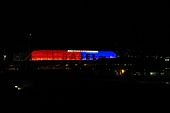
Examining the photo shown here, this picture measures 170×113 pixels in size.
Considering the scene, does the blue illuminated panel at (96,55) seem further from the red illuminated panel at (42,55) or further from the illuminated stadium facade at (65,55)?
the red illuminated panel at (42,55)

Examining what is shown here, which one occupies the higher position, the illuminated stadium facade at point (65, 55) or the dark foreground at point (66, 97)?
the illuminated stadium facade at point (65, 55)

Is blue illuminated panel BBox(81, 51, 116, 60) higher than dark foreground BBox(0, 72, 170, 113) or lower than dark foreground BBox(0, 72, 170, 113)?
higher

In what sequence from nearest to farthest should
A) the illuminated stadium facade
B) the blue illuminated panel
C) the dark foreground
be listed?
the dark foreground, the illuminated stadium facade, the blue illuminated panel

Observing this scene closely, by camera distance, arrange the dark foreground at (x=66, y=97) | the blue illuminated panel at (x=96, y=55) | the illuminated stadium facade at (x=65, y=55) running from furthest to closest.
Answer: the blue illuminated panel at (x=96, y=55) < the illuminated stadium facade at (x=65, y=55) < the dark foreground at (x=66, y=97)

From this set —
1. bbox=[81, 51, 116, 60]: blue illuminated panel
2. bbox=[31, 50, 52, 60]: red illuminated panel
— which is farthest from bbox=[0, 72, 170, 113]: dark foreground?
bbox=[81, 51, 116, 60]: blue illuminated panel

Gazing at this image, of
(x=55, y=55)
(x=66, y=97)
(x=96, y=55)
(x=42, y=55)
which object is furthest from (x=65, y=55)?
(x=66, y=97)

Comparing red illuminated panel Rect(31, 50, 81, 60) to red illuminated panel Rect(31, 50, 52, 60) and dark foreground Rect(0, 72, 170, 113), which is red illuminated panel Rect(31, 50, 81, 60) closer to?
red illuminated panel Rect(31, 50, 52, 60)

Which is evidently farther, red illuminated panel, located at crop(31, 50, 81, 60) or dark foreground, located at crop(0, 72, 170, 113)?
red illuminated panel, located at crop(31, 50, 81, 60)

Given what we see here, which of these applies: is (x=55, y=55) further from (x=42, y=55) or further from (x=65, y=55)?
(x=42, y=55)

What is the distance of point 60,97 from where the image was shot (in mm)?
12875

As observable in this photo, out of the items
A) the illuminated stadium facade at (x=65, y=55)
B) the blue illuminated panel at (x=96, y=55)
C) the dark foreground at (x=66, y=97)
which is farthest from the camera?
the blue illuminated panel at (x=96, y=55)

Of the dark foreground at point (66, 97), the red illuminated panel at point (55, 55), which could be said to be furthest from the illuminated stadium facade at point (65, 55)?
the dark foreground at point (66, 97)

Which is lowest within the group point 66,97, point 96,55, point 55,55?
point 66,97

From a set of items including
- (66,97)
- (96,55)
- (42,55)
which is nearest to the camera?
(66,97)
